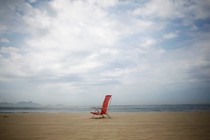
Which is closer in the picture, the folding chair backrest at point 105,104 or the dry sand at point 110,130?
the dry sand at point 110,130

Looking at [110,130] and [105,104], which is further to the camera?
[105,104]

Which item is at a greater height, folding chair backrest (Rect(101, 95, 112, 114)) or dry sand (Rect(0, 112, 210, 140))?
folding chair backrest (Rect(101, 95, 112, 114))

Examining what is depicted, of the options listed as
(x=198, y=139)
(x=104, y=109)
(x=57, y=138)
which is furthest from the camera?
(x=104, y=109)

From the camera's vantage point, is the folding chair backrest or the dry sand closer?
the dry sand

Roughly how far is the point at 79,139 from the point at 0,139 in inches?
87.6

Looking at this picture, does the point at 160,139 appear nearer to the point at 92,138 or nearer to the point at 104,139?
the point at 104,139

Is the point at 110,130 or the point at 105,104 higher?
the point at 105,104

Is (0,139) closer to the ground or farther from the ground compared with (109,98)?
closer to the ground

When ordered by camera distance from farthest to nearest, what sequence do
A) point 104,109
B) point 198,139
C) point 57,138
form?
point 104,109 < point 57,138 < point 198,139

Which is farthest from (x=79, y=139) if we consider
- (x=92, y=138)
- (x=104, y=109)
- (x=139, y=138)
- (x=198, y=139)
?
(x=104, y=109)

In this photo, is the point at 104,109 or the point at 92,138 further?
the point at 104,109

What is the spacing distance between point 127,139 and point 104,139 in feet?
2.02

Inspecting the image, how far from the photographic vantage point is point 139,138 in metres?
4.94

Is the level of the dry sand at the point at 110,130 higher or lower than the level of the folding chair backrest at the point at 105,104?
lower
